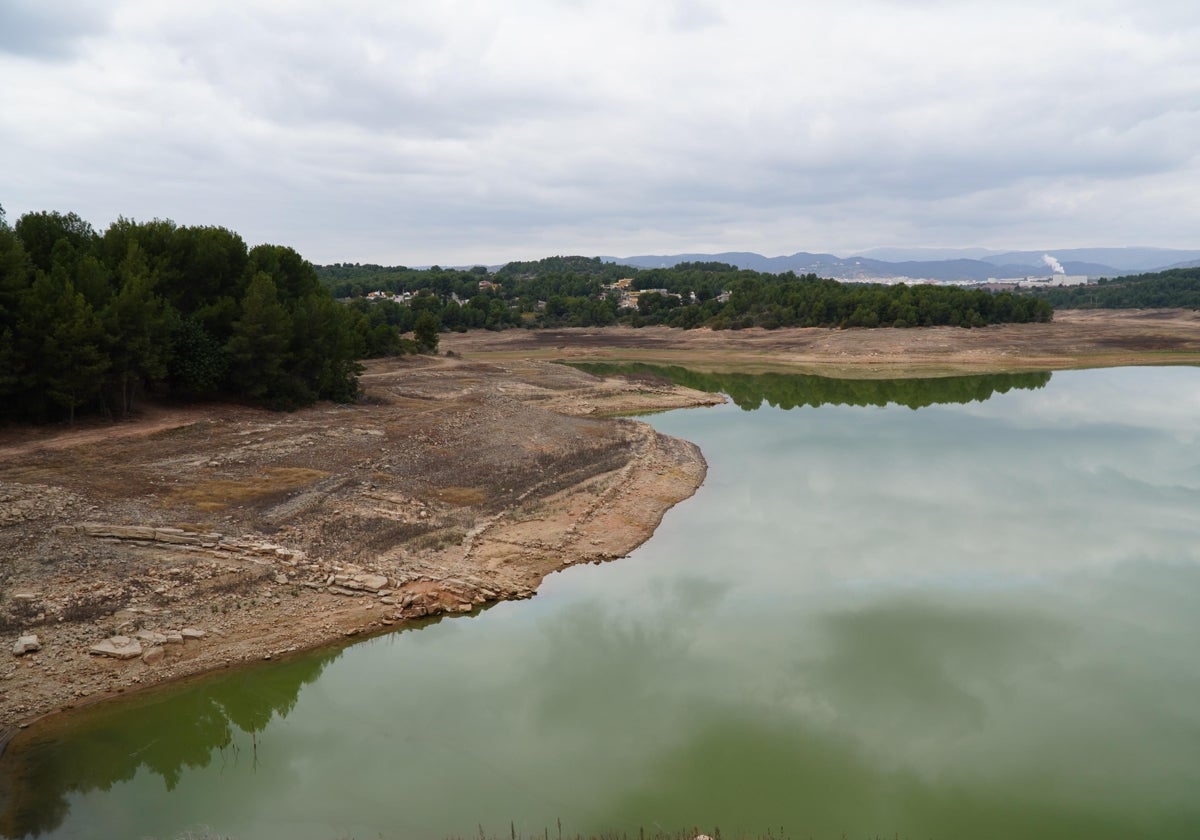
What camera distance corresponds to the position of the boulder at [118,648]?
12.5 meters

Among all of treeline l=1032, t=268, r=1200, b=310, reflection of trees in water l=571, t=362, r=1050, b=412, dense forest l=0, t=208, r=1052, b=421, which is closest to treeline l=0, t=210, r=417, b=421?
dense forest l=0, t=208, r=1052, b=421

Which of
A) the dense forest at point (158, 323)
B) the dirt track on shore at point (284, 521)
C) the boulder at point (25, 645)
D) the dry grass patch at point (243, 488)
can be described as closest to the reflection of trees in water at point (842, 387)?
the dirt track on shore at point (284, 521)

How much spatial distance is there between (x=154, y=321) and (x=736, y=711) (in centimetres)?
2290

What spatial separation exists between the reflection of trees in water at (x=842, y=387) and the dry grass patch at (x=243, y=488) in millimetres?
27011

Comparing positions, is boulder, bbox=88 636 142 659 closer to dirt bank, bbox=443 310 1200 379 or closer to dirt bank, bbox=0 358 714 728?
dirt bank, bbox=0 358 714 728

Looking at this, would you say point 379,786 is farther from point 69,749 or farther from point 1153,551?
point 1153,551

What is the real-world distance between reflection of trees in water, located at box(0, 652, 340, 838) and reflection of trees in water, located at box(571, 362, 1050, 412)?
33557 millimetres

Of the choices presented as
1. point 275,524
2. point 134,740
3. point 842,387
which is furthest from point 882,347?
point 134,740

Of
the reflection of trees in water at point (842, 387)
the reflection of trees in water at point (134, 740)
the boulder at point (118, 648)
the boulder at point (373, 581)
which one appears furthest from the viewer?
the reflection of trees in water at point (842, 387)

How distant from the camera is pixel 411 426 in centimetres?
2853

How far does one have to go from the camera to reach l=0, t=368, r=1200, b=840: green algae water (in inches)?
376

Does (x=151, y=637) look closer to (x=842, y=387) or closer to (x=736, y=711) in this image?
(x=736, y=711)

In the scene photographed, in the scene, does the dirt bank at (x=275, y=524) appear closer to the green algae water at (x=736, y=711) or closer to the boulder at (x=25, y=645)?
the boulder at (x=25, y=645)

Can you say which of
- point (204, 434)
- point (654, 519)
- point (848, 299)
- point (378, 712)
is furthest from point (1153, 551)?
point (848, 299)
